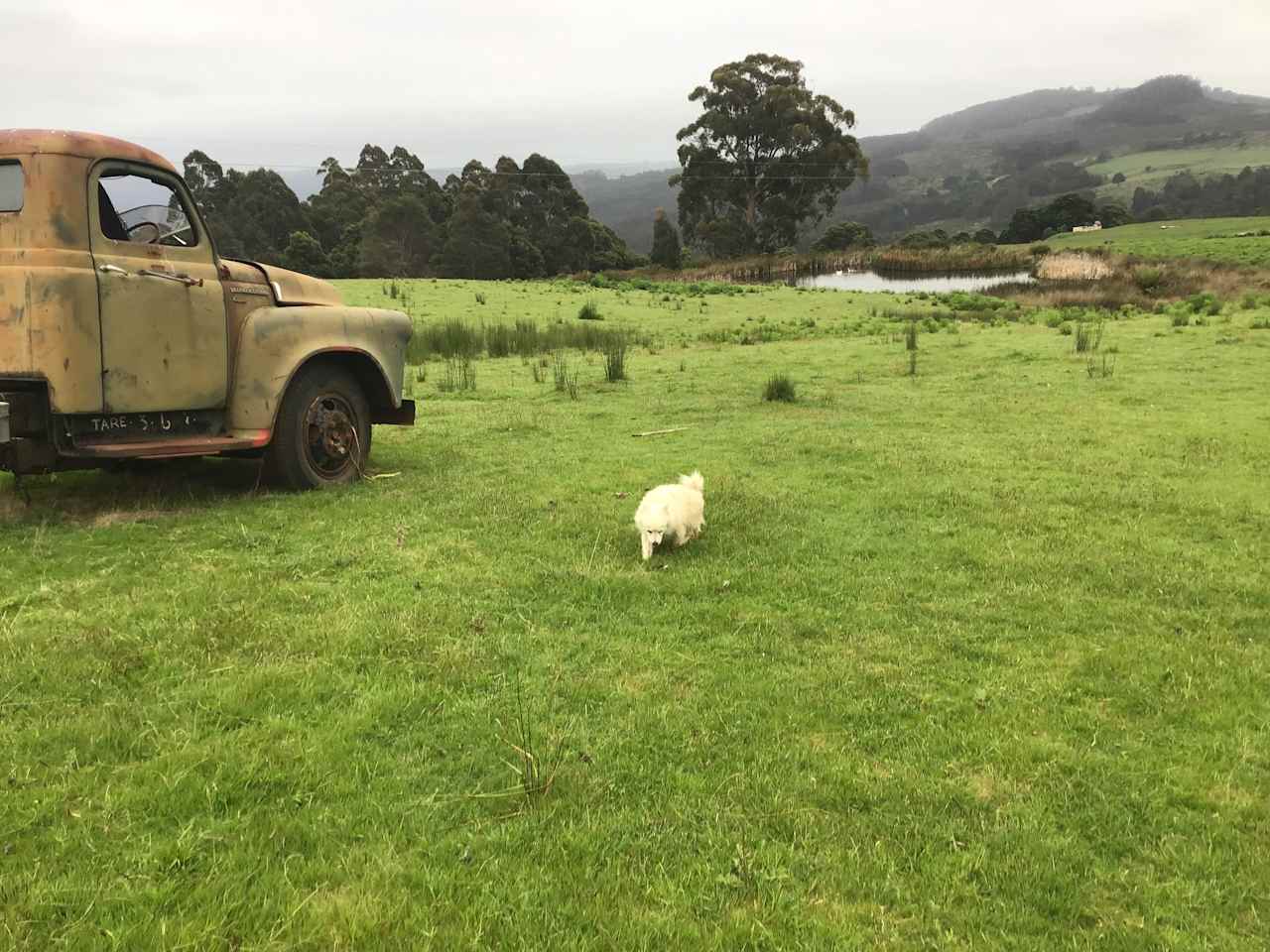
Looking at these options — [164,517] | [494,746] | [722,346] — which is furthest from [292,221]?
[494,746]

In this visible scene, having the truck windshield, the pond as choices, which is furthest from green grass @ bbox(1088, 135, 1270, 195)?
the truck windshield

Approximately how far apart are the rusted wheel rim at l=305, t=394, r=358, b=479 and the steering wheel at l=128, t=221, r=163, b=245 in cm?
185

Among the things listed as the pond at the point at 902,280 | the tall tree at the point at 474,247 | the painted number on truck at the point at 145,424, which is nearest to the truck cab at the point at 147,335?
the painted number on truck at the point at 145,424

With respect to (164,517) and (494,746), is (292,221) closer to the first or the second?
(164,517)

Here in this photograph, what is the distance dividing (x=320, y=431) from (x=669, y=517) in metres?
3.83

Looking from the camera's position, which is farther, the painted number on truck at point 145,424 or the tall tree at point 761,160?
the tall tree at point 761,160

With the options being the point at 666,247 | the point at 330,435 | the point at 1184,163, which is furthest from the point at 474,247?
the point at 1184,163

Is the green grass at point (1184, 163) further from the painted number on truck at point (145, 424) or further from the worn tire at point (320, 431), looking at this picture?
the painted number on truck at point (145, 424)

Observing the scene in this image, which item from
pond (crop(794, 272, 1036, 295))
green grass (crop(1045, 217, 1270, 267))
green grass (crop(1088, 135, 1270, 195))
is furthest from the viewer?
green grass (crop(1088, 135, 1270, 195))

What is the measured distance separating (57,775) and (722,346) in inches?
789

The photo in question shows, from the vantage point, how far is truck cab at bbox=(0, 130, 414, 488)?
573 cm

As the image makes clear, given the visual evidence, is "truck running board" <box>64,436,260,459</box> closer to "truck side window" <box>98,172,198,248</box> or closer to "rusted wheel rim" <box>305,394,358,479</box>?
"rusted wheel rim" <box>305,394,358,479</box>

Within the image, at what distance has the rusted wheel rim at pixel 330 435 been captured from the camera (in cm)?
767

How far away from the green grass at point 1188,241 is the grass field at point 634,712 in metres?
48.2
